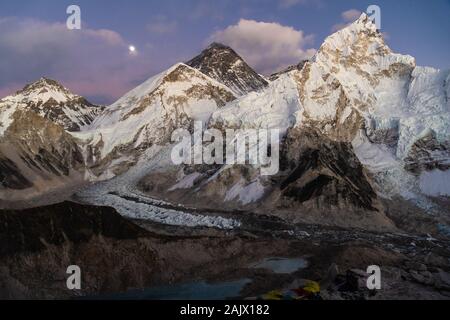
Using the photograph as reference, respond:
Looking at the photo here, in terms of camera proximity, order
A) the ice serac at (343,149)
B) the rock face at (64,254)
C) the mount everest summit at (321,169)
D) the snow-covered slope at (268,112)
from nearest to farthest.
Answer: the rock face at (64,254) < the mount everest summit at (321,169) < the ice serac at (343,149) < the snow-covered slope at (268,112)

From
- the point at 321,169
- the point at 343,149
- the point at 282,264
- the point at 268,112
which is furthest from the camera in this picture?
the point at 268,112

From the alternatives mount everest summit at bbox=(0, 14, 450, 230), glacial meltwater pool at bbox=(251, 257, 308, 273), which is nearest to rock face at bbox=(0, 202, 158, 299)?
glacial meltwater pool at bbox=(251, 257, 308, 273)

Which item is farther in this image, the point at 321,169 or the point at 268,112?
the point at 268,112

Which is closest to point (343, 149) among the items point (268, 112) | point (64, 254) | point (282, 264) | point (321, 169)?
point (321, 169)

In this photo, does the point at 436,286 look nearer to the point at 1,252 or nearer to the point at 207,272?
the point at 207,272

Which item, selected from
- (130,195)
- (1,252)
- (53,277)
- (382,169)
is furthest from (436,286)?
(130,195)

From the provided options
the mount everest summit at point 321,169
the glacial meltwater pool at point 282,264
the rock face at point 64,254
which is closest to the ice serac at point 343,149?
the mount everest summit at point 321,169

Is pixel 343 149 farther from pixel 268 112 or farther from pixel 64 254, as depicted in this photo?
pixel 64 254

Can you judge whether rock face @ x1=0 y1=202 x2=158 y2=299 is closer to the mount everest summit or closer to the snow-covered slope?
the mount everest summit

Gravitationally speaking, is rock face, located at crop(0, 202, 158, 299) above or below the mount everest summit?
below

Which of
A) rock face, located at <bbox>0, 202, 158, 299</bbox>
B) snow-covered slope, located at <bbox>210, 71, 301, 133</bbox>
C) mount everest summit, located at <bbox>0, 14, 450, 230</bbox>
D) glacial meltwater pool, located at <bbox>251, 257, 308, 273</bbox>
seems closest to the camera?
rock face, located at <bbox>0, 202, 158, 299</bbox>

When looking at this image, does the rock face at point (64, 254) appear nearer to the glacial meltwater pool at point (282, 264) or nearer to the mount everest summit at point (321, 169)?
the glacial meltwater pool at point (282, 264)
